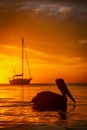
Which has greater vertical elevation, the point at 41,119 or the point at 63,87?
the point at 63,87

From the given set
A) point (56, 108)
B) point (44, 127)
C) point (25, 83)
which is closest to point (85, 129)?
point (44, 127)

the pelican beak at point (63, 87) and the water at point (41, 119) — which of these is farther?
the pelican beak at point (63, 87)

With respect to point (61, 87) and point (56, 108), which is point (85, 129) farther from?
point (61, 87)

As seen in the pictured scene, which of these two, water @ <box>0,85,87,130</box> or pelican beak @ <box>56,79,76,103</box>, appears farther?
pelican beak @ <box>56,79,76,103</box>

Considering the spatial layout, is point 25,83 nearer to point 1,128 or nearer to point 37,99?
point 37,99

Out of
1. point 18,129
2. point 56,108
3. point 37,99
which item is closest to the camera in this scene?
point 18,129

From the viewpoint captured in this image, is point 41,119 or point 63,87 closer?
point 41,119

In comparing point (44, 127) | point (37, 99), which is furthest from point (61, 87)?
point (44, 127)

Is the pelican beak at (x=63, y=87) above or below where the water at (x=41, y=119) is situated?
above

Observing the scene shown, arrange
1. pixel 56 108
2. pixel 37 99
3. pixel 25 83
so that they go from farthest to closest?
1. pixel 25 83
2. pixel 37 99
3. pixel 56 108

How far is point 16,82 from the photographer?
18762 cm

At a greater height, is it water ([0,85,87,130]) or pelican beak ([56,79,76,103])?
pelican beak ([56,79,76,103])

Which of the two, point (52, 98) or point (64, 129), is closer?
point (64, 129)

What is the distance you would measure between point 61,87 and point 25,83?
150466 mm
